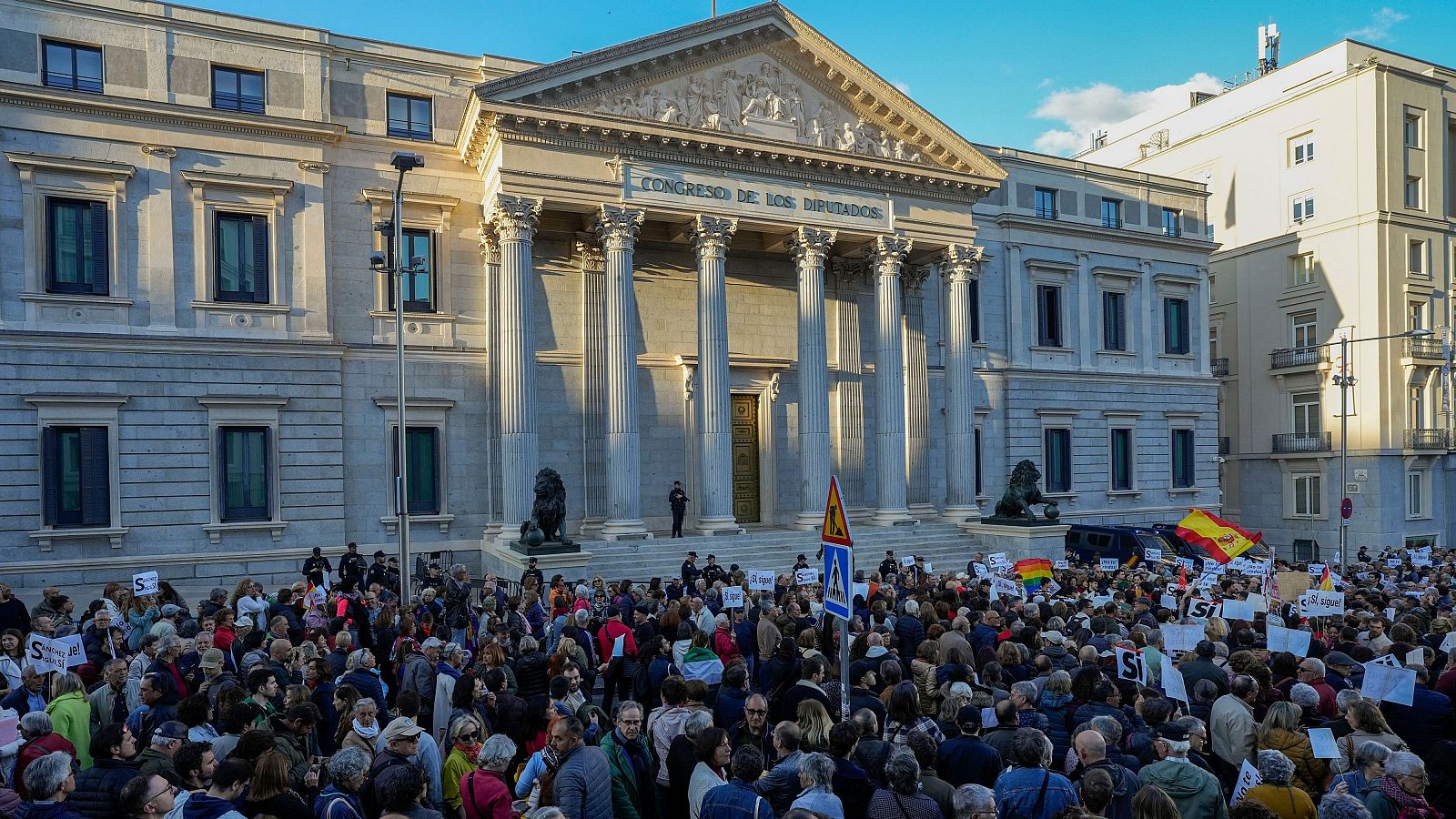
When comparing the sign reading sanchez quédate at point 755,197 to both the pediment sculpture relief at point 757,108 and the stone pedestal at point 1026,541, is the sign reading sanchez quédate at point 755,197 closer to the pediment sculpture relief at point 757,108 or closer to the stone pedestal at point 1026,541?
the pediment sculpture relief at point 757,108

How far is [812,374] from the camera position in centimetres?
2933

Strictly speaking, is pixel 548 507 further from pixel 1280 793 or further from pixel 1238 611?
pixel 1280 793

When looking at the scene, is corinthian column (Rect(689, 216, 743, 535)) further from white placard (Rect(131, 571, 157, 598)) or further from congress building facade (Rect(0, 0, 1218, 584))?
white placard (Rect(131, 571, 157, 598))

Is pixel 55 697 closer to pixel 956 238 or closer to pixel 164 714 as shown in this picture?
pixel 164 714

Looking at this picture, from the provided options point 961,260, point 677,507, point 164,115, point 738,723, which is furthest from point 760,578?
point 164,115

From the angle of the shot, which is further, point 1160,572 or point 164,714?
point 1160,572

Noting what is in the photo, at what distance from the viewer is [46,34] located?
2352 cm

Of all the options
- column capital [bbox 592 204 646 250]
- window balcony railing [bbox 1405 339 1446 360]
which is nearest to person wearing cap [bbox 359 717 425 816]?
column capital [bbox 592 204 646 250]

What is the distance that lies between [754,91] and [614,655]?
21609 millimetres

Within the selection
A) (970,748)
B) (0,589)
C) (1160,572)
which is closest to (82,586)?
(0,589)

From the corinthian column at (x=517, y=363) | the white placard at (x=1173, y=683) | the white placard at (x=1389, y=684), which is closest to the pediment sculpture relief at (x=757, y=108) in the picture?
the corinthian column at (x=517, y=363)

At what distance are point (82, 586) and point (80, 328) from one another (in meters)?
6.43

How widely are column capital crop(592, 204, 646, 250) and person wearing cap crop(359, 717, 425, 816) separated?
2120 cm

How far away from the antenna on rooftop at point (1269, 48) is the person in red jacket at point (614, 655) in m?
55.4
